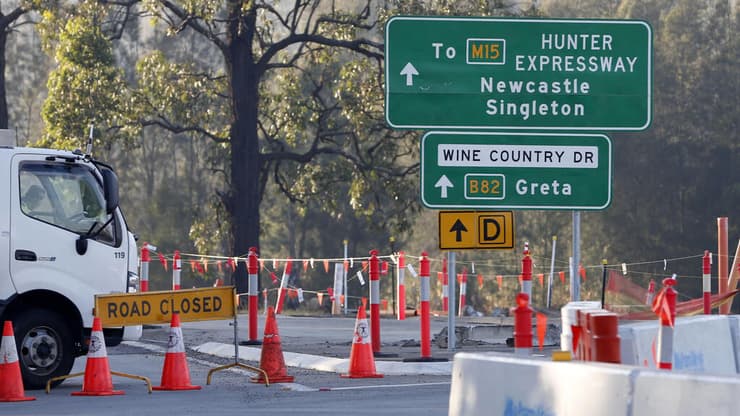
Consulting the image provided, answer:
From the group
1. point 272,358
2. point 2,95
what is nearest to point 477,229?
point 272,358

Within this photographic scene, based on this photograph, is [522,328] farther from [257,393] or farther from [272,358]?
[272,358]

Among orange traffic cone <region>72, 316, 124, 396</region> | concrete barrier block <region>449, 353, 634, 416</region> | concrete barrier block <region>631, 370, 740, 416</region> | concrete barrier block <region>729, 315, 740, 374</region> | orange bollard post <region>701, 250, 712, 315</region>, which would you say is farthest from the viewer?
orange bollard post <region>701, 250, 712, 315</region>

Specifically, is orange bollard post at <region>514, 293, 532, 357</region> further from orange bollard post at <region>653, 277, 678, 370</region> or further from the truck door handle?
the truck door handle

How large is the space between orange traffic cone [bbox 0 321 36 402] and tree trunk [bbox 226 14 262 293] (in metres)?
24.0

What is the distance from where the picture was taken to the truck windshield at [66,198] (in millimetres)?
14039

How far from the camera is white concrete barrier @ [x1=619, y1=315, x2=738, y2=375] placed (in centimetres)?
914

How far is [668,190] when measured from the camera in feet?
203

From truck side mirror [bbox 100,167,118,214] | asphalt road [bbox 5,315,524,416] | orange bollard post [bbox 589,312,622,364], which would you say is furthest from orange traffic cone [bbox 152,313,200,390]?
orange bollard post [bbox 589,312,622,364]

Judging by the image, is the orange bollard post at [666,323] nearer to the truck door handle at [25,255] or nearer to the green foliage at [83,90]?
the truck door handle at [25,255]

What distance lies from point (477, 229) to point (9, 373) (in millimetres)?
5480

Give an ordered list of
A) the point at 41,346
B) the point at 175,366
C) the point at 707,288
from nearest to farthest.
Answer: the point at 175,366, the point at 41,346, the point at 707,288

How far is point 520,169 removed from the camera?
15906 millimetres

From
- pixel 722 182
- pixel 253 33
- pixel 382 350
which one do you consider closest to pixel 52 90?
pixel 253 33

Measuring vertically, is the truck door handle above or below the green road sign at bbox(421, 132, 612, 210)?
below
